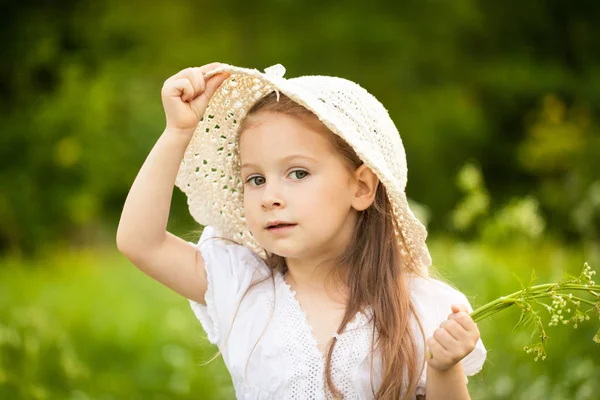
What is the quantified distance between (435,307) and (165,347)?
7.84ft

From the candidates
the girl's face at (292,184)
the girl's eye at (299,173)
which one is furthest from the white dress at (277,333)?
the girl's eye at (299,173)

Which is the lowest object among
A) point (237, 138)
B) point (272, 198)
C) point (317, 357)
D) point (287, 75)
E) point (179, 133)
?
point (317, 357)

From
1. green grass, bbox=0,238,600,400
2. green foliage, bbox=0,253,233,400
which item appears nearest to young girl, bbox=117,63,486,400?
green grass, bbox=0,238,600,400

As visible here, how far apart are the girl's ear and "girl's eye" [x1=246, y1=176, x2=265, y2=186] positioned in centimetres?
26

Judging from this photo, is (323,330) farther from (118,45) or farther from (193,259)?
(118,45)

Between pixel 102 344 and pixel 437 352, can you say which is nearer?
pixel 437 352

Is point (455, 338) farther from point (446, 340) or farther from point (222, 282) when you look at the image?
point (222, 282)

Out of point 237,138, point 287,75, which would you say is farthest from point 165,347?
point 287,75

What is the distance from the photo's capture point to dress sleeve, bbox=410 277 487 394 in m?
2.21

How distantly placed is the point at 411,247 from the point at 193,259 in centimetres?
62

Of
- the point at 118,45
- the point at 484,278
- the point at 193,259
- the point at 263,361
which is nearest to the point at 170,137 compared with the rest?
the point at 193,259

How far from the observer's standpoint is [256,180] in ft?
7.19

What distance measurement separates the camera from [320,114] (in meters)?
2.02

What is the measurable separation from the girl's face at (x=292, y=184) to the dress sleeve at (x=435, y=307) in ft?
1.03
